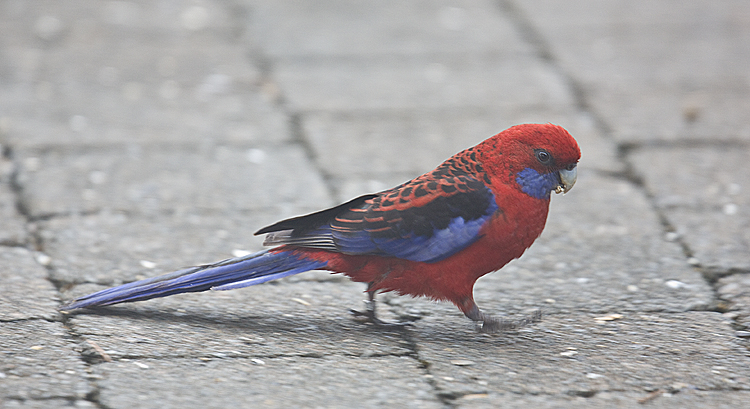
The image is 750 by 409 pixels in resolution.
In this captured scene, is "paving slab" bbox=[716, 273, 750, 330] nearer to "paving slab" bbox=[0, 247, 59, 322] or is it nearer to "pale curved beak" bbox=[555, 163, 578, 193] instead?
"pale curved beak" bbox=[555, 163, 578, 193]

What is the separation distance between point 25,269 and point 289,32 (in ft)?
11.2

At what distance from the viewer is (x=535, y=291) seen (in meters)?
3.15

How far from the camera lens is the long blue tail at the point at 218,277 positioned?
2662 mm

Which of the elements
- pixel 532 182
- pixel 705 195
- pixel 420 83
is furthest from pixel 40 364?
pixel 420 83

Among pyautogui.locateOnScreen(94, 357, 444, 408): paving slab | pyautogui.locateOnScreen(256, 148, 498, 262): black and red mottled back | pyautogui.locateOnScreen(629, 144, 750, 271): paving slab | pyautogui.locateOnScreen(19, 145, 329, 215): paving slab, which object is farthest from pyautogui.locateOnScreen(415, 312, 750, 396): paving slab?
pyautogui.locateOnScreen(19, 145, 329, 215): paving slab

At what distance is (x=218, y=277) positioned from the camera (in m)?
2.66

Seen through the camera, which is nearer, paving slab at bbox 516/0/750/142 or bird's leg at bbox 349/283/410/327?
bird's leg at bbox 349/283/410/327

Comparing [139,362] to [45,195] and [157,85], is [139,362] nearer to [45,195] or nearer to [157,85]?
[45,195]

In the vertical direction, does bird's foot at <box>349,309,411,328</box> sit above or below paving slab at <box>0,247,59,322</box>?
above

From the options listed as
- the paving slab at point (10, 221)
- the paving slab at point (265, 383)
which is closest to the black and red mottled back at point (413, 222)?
the paving slab at point (265, 383)

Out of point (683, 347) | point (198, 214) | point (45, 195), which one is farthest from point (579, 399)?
point (45, 195)

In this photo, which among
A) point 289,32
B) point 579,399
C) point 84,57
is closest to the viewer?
point 579,399

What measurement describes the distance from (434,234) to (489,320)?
356mm

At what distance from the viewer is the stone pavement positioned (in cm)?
250
